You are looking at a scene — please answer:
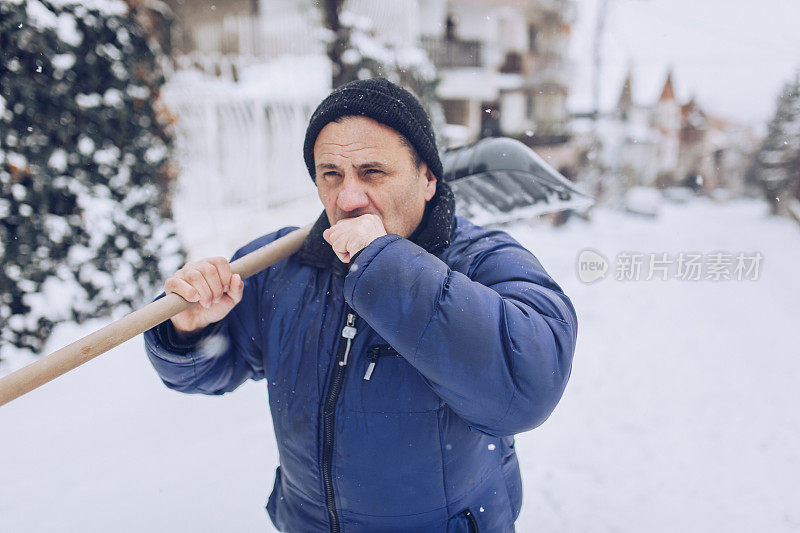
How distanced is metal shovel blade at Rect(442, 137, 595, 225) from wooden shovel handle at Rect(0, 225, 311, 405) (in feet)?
3.16

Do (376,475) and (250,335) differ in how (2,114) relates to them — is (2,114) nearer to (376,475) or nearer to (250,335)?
(250,335)

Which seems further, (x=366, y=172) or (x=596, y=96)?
(x=596, y=96)

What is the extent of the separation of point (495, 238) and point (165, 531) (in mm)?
2003

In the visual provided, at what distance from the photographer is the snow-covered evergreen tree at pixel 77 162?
2.92 metres

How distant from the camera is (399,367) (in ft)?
3.62

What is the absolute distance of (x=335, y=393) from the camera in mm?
1129

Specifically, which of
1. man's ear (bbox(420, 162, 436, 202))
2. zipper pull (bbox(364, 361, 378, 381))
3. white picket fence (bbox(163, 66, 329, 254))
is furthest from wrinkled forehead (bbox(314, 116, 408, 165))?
white picket fence (bbox(163, 66, 329, 254))

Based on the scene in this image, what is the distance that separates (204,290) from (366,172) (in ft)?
1.54

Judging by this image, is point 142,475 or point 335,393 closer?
point 335,393

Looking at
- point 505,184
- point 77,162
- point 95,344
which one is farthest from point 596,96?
→ point 95,344

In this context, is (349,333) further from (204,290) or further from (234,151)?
(234,151)

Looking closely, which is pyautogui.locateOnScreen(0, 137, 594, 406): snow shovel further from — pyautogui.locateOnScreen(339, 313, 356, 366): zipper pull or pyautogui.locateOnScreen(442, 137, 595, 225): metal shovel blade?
pyautogui.locateOnScreen(339, 313, 356, 366): zipper pull

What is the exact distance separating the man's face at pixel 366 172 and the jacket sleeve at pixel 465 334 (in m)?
0.19

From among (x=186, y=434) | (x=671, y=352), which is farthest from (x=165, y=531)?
(x=671, y=352)
